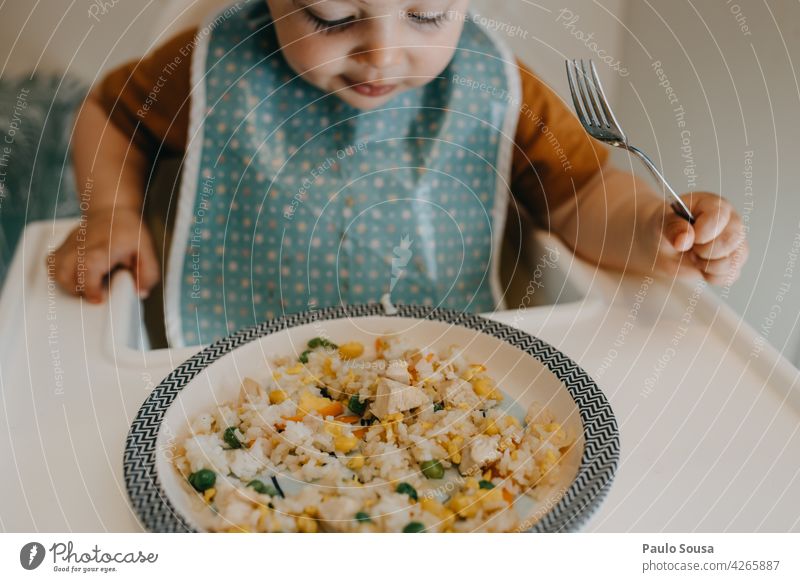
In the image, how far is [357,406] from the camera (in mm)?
499

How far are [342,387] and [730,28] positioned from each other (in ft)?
2.00

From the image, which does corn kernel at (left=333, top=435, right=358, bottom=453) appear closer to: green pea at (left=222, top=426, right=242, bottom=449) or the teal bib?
green pea at (left=222, top=426, right=242, bottom=449)

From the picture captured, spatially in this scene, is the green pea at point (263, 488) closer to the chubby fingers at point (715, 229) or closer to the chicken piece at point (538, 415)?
the chicken piece at point (538, 415)

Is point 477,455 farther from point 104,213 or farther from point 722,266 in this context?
point 104,213

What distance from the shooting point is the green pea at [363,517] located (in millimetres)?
417

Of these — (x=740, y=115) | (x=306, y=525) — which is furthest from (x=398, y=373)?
(x=740, y=115)

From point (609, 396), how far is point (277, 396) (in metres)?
0.26

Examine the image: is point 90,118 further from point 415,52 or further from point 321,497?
point 321,497

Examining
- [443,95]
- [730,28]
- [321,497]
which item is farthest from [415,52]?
[321,497]

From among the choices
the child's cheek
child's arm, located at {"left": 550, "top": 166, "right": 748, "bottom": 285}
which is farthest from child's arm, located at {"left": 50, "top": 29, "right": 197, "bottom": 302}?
child's arm, located at {"left": 550, "top": 166, "right": 748, "bottom": 285}

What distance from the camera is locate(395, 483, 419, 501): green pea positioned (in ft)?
1.41

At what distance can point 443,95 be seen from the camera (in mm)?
785

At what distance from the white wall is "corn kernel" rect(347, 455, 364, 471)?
1.70 ft

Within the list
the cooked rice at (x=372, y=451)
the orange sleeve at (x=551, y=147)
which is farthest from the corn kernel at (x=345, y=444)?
the orange sleeve at (x=551, y=147)
